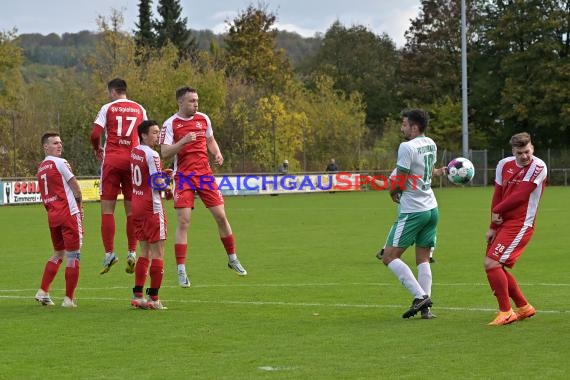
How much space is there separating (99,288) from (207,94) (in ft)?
161

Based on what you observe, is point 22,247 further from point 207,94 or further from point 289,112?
point 289,112

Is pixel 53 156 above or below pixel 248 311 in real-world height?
above

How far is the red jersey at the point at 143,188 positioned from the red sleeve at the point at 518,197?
3.84 m

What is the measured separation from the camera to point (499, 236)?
1023 centimetres

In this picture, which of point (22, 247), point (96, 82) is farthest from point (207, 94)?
point (22, 247)

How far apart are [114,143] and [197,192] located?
138cm

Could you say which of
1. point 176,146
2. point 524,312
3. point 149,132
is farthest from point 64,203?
point 524,312

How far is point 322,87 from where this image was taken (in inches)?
3103

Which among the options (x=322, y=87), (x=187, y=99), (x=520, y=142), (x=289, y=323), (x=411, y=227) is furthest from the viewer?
(x=322, y=87)

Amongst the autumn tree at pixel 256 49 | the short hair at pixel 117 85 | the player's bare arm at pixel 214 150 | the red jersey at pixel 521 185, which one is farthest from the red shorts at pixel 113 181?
the autumn tree at pixel 256 49

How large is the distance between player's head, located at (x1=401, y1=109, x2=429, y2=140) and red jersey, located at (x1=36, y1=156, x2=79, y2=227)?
13.0 feet

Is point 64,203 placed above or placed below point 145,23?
below

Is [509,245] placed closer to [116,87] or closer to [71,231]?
[71,231]

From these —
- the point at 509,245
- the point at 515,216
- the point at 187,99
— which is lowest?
the point at 509,245
